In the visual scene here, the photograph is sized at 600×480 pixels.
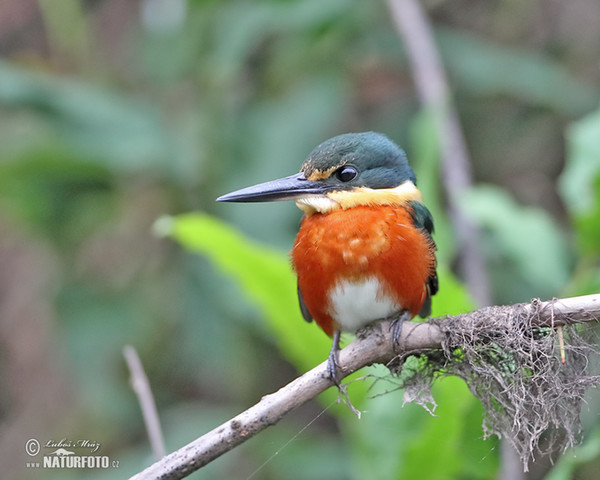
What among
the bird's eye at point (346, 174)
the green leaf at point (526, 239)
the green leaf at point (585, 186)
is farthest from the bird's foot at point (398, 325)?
the green leaf at point (585, 186)

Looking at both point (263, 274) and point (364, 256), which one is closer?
point (364, 256)

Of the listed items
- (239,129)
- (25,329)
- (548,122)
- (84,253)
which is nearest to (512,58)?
(548,122)

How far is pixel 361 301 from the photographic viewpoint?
8.92ft

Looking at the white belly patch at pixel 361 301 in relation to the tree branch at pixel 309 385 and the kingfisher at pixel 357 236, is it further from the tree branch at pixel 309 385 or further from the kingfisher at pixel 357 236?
the tree branch at pixel 309 385

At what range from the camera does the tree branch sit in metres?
1.99

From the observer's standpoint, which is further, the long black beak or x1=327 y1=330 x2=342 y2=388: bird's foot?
the long black beak

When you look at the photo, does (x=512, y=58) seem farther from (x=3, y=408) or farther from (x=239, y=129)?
(x=3, y=408)

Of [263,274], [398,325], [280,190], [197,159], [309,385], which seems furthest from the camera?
[197,159]

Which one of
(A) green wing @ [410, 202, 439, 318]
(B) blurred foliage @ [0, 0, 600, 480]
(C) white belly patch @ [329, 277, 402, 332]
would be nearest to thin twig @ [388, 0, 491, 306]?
(B) blurred foliage @ [0, 0, 600, 480]

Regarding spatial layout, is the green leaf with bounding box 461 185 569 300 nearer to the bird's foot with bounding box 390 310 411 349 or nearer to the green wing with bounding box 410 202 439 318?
the green wing with bounding box 410 202 439 318

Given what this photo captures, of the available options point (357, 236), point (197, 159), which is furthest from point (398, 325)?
point (197, 159)

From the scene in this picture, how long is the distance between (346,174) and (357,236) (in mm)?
303

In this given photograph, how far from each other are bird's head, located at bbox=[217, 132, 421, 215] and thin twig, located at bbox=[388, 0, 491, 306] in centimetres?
72

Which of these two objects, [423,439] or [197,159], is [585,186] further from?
[197,159]
